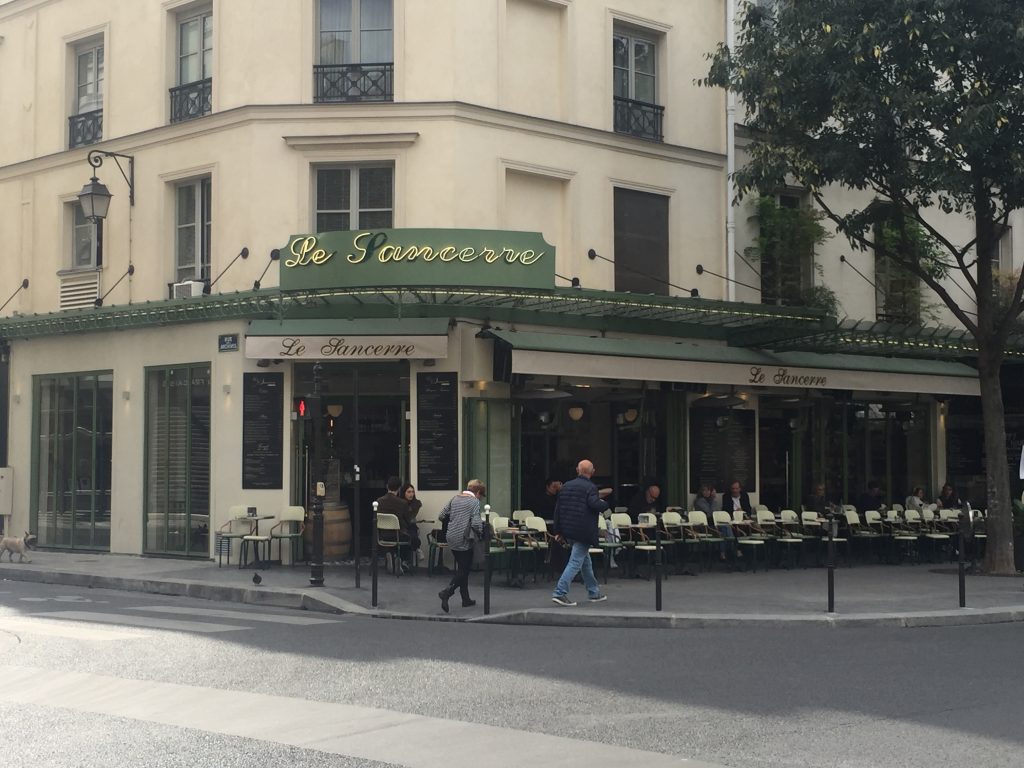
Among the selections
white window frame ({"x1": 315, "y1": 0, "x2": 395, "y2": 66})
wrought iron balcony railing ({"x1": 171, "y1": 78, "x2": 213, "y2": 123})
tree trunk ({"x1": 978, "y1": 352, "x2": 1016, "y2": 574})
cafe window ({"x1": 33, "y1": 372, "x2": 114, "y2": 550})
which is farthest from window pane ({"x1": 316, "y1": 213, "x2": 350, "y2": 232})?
tree trunk ({"x1": 978, "y1": 352, "x2": 1016, "y2": 574})

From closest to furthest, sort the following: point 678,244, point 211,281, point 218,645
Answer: point 218,645 → point 211,281 → point 678,244

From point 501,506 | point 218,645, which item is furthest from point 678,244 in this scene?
point 218,645

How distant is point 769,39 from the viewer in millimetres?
18734

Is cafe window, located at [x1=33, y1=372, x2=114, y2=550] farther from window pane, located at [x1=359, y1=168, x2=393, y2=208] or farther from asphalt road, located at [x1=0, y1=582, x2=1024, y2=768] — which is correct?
asphalt road, located at [x1=0, y1=582, x2=1024, y2=768]

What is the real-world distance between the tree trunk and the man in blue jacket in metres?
7.28

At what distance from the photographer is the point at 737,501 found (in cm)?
2089

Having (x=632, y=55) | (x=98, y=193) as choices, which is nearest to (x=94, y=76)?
(x=98, y=193)

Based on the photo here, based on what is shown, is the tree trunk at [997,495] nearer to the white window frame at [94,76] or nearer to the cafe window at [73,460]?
the cafe window at [73,460]

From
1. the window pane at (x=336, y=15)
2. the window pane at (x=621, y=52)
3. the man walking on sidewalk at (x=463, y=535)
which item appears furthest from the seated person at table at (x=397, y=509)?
the window pane at (x=621, y=52)

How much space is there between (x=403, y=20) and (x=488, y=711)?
13547mm

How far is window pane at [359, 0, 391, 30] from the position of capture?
64.7 feet

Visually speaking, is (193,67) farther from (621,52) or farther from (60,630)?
(60,630)

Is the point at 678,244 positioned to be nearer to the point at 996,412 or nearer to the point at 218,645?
the point at 996,412

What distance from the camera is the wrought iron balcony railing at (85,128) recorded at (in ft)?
72.8
